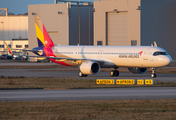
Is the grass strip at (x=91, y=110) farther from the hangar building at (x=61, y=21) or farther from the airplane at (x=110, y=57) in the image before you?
the hangar building at (x=61, y=21)

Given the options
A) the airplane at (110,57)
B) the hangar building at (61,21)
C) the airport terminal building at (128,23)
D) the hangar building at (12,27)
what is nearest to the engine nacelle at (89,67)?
the airplane at (110,57)

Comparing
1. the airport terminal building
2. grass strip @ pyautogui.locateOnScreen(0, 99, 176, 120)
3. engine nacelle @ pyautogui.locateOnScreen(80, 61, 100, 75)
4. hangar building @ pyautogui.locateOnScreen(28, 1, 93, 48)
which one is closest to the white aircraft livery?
engine nacelle @ pyautogui.locateOnScreen(80, 61, 100, 75)

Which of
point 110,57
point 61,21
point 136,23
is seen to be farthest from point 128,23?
point 110,57

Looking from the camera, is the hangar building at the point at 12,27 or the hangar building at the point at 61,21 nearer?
the hangar building at the point at 61,21

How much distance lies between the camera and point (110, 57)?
39.5 meters

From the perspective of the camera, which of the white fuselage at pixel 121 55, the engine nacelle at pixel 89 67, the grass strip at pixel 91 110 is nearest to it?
the grass strip at pixel 91 110

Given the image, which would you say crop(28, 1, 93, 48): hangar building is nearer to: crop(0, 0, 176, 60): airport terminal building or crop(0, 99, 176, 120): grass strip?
crop(0, 0, 176, 60): airport terminal building

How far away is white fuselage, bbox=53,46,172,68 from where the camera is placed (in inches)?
1451

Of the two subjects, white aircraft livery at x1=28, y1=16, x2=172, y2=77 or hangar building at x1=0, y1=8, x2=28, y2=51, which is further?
hangar building at x1=0, y1=8, x2=28, y2=51

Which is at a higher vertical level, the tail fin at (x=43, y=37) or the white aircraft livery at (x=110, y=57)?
the tail fin at (x=43, y=37)

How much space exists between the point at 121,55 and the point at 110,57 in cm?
154

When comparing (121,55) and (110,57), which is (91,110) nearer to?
(121,55)

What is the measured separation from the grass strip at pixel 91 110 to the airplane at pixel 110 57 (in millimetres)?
19502

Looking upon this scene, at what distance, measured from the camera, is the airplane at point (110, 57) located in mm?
37056
